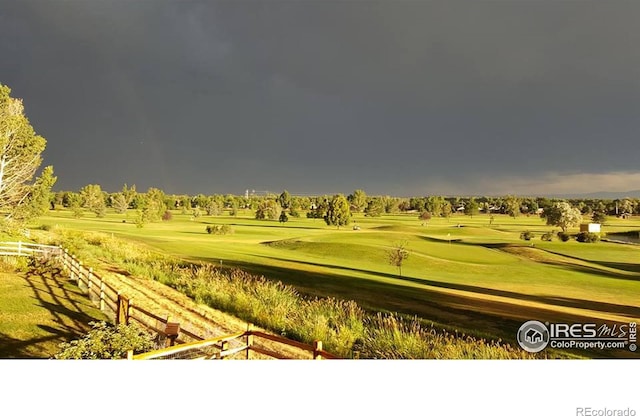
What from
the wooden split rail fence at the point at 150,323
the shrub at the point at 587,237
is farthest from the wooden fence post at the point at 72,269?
the shrub at the point at 587,237

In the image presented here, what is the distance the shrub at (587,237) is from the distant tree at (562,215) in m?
0.16

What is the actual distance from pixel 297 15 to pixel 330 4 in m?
0.46

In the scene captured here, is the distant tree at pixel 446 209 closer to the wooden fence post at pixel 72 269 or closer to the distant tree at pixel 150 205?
the distant tree at pixel 150 205

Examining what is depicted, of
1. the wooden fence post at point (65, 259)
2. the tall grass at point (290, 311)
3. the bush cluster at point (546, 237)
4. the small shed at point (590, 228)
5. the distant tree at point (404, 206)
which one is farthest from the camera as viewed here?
the distant tree at point (404, 206)

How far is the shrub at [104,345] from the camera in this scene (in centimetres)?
369

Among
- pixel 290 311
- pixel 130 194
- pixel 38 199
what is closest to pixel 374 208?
pixel 290 311

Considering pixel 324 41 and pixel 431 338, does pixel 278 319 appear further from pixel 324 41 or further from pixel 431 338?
pixel 324 41

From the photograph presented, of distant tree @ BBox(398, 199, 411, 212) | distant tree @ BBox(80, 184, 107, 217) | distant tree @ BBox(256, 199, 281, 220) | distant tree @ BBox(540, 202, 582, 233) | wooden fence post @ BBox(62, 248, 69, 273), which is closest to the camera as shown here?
distant tree @ BBox(80, 184, 107, 217)

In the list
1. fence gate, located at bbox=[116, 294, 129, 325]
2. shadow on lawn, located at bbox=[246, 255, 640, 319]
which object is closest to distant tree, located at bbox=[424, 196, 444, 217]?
shadow on lawn, located at bbox=[246, 255, 640, 319]

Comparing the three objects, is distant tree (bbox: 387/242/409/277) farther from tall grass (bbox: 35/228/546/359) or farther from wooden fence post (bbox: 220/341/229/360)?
wooden fence post (bbox: 220/341/229/360)

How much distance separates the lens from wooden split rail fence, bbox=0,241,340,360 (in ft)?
12.6

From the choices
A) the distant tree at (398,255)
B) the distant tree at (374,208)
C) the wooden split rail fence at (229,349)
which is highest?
the distant tree at (374,208)

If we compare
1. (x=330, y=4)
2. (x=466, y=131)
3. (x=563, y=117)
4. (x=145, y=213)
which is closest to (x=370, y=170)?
(x=466, y=131)

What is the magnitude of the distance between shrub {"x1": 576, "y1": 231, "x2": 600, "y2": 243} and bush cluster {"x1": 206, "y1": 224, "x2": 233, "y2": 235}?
502cm
